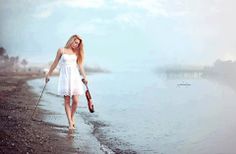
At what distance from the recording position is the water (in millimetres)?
3949

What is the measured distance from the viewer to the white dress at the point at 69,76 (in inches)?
153

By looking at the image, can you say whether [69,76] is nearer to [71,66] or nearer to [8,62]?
[71,66]

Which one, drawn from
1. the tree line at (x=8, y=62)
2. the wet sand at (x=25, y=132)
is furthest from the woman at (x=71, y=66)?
the tree line at (x=8, y=62)

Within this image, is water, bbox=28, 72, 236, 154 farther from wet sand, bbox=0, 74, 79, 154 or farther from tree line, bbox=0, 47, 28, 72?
tree line, bbox=0, 47, 28, 72

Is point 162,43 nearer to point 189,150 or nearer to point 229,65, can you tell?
point 229,65

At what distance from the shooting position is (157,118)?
5.51 meters

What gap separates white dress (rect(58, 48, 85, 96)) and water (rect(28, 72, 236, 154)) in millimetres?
334

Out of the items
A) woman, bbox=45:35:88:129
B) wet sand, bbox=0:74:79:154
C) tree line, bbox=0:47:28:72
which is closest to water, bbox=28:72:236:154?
wet sand, bbox=0:74:79:154

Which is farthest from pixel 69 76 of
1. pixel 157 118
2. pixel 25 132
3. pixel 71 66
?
pixel 157 118

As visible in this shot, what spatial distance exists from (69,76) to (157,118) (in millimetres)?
1847

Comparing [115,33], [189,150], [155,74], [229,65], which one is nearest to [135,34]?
[115,33]

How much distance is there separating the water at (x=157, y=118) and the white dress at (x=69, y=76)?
334 mm

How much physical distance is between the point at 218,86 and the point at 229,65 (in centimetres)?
90

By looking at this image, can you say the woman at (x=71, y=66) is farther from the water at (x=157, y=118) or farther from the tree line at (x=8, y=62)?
the tree line at (x=8, y=62)
